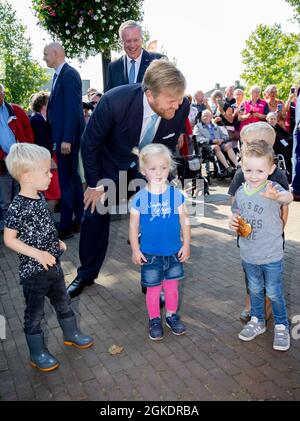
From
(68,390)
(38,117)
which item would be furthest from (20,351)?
(38,117)

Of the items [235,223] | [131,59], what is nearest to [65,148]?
[131,59]

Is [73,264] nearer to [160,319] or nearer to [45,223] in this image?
[160,319]

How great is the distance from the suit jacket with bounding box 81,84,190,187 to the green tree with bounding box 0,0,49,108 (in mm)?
40930

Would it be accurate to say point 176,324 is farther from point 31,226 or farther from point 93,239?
point 31,226

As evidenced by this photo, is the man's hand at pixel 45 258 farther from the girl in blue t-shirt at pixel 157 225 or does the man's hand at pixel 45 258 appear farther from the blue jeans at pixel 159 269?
the blue jeans at pixel 159 269

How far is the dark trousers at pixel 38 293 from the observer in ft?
8.52

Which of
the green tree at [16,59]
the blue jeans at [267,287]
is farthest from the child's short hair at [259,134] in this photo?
the green tree at [16,59]

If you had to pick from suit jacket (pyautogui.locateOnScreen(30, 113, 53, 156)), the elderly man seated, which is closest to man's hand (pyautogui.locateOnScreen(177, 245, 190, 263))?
suit jacket (pyautogui.locateOnScreen(30, 113, 53, 156))

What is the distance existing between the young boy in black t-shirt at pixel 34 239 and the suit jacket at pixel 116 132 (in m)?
0.81

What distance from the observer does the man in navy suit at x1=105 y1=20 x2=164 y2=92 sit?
179 inches

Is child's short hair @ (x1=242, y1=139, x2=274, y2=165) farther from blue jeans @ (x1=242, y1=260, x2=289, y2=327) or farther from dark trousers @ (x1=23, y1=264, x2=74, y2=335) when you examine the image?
dark trousers @ (x1=23, y1=264, x2=74, y2=335)

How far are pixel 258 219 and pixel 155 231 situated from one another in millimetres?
A: 743

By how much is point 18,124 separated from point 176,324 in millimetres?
4221

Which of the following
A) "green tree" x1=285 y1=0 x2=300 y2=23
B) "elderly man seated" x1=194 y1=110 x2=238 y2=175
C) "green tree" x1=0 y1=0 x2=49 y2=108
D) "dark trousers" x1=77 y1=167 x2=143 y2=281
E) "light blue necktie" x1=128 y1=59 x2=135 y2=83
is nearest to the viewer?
"dark trousers" x1=77 y1=167 x2=143 y2=281
